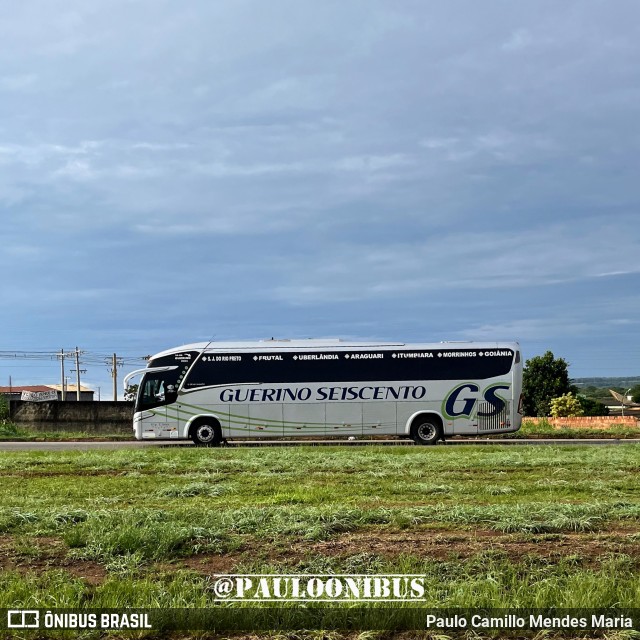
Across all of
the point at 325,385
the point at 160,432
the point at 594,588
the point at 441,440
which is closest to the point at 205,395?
the point at 160,432

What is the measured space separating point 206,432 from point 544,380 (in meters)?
62.0

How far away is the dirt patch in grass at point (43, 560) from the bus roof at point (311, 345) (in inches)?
833

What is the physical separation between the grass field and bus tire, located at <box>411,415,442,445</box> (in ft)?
48.6

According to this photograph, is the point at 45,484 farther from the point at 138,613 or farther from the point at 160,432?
the point at 160,432

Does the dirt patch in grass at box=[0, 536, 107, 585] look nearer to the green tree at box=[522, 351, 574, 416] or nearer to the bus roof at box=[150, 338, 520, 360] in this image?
the bus roof at box=[150, 338, 520, 360]

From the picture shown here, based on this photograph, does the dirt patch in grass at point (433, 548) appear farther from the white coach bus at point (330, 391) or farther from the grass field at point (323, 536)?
the white coach bus at point (330, 391)

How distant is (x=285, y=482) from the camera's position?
11.5 metres

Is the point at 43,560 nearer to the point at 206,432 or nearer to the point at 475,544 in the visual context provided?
the point at 475,544

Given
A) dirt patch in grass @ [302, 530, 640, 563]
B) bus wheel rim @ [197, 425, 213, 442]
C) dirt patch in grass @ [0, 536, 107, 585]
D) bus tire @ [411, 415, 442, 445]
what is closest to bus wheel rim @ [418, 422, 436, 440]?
bus tire @ [411, 415, 442, 445]

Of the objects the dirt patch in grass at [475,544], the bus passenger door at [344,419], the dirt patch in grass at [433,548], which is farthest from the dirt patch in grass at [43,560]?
the bus passenger door at [344,419]

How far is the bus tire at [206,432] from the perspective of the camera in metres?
26.8

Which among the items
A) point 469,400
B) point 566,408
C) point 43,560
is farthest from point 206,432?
point 566,408

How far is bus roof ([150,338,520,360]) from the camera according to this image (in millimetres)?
27281

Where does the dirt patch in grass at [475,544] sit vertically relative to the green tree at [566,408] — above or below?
above
